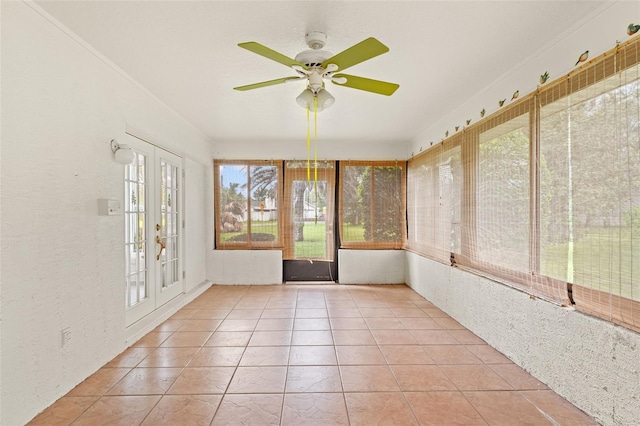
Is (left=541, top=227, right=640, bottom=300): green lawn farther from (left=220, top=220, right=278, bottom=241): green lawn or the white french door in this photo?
(left=220, top=220, right=278, bottom=241): green lawn

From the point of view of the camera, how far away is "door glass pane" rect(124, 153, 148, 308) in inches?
125

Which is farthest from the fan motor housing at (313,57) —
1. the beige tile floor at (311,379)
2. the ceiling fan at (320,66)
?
the beige tile floor at (311,379)

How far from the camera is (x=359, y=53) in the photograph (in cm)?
186

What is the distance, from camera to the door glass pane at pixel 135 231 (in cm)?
318

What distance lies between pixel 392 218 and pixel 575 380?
3.67 meters

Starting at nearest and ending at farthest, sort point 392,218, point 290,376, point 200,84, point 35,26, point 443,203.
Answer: point 35,26, point 290,376, point 200,84, point 443,203, point 392,218

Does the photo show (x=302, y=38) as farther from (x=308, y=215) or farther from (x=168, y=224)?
(x=308, y=215)

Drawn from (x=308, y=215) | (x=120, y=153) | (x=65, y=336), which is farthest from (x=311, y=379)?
(x=308, y=215)

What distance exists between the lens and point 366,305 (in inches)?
170

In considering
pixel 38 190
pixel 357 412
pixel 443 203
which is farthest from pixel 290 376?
pixel 443 203

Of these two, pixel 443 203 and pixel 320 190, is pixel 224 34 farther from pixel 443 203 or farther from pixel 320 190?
pixel 320 190

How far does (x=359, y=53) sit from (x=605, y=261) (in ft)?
6.23

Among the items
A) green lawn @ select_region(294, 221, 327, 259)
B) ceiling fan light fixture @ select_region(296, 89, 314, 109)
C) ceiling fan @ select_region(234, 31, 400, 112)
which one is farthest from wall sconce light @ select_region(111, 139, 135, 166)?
green lawn @ select_region(294, 221, 327, 259)

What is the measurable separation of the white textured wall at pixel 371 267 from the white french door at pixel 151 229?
8.70 ft
